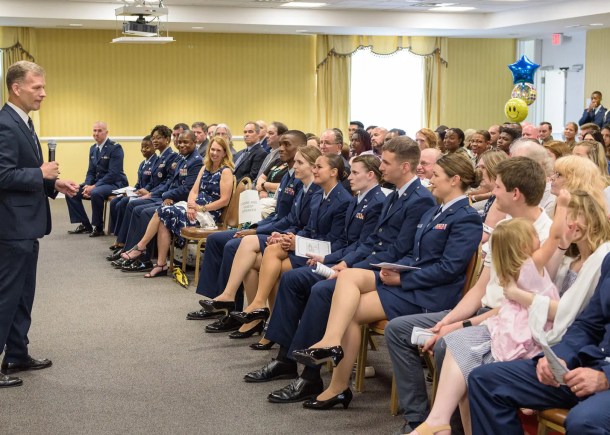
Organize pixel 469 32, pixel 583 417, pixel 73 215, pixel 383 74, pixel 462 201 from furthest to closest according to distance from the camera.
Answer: pixel 383 74 < pixel 469 32 < pixel 73 215 < pixel 462 201 < pixel 583 417

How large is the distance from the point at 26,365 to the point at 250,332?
1.41 meters

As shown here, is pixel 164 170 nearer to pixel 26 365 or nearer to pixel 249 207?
pixel 249 207

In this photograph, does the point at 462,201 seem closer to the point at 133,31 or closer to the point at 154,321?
the point at 154,321

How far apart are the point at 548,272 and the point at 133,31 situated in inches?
331

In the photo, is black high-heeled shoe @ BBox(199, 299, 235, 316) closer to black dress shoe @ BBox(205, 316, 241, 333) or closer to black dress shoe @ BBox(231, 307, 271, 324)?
black dress shoe @ BBox(205, 316, 241, 333)

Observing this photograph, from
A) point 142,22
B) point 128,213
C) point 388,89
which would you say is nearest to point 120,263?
point 128,213

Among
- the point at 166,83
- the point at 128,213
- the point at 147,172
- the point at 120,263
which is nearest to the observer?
the point at 120,263

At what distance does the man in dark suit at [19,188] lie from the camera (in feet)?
14.3

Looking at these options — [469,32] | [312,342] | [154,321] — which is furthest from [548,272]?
[469,32]

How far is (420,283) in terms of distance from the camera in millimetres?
4121

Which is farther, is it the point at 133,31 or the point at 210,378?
the point at 133,31

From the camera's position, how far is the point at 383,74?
16.7 meters

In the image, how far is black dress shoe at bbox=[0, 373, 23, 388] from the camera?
456cm

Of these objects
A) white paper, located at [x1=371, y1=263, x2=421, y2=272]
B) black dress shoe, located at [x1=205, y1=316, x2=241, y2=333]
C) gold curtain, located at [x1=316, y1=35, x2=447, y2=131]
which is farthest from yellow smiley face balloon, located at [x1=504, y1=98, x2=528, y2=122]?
gold curtain, located at [x1=316, y1=35, x2=447, y2=131]
